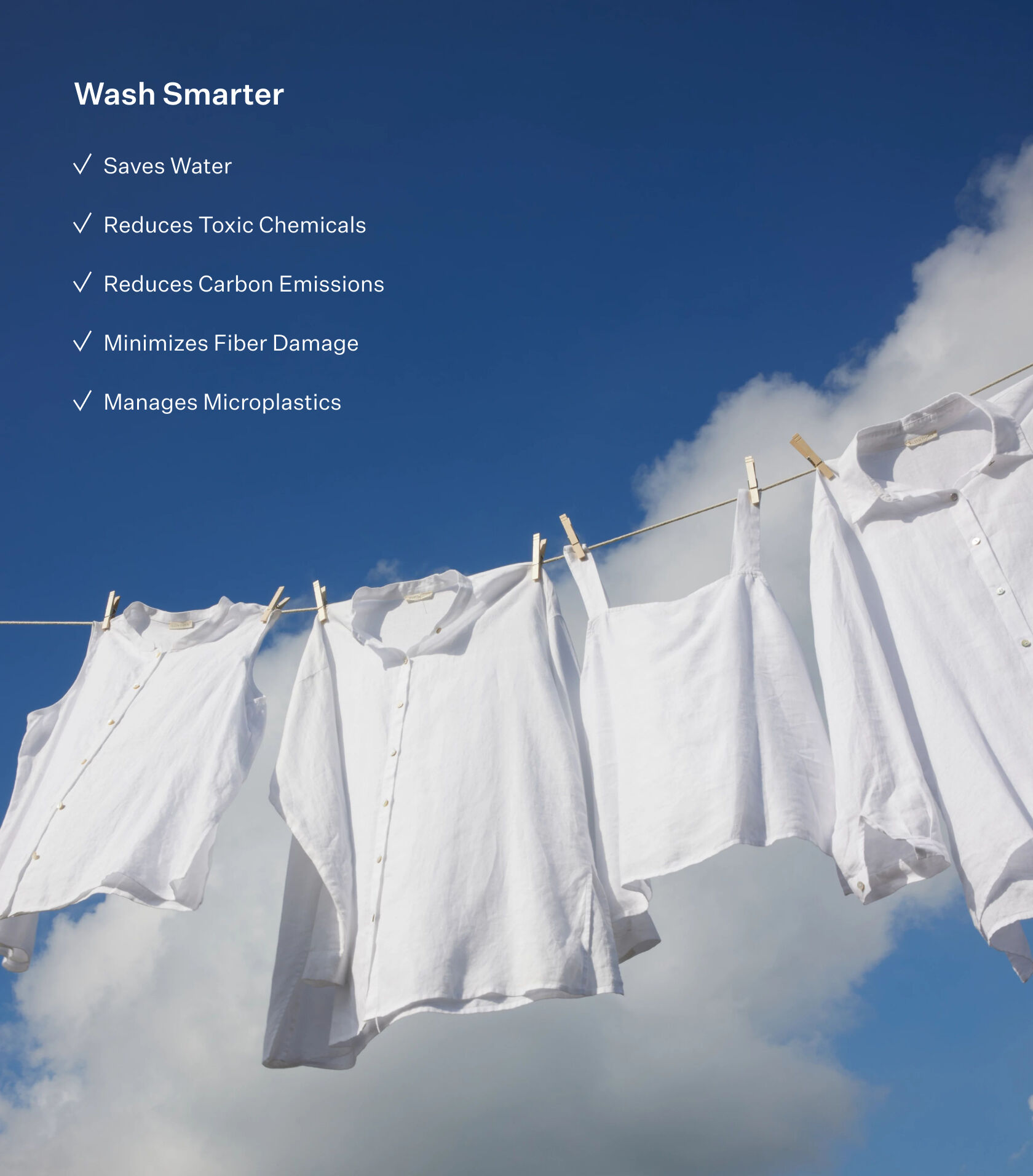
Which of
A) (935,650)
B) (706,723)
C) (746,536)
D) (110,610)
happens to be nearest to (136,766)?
(110,610)

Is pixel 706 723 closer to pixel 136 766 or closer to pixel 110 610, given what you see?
pixel 136 766

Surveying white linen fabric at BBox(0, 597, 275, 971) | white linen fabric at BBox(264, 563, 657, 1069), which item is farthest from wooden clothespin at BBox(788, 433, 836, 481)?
white linen fabric at BBox(0, 597, 275, 971)

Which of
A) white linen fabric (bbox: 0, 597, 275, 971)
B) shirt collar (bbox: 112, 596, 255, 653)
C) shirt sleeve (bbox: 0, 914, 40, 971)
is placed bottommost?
shirt sleeve (bbox: 0, 914, 40, 971)

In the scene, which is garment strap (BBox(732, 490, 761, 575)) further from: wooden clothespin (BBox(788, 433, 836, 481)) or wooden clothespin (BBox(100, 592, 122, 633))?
wooden clothespin (BBox(100, 592, 122, 633))

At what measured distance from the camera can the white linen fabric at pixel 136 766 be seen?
10.6 ft

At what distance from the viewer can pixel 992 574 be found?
287 cm

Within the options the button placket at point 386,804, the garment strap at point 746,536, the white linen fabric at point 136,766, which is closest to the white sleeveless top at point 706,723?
the garment strap at point 746,536

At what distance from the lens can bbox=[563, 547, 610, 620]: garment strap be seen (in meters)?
3.41

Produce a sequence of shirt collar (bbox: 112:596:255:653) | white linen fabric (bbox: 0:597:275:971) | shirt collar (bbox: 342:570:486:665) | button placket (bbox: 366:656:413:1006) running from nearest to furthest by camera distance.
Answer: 1. button placket (bbox: 366:656:413:1006)
2. white linen fabric (bbox: 0:597:275:971)
3. shirt collar (bbox: 342:570:486:665)
4. shirt collar (bbox: 112:596:255:653)

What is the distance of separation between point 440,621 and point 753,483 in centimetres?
119

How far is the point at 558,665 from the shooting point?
3.48 meters

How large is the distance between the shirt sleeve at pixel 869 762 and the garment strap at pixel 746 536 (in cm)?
31

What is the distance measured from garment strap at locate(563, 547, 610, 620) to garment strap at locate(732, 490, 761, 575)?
1.51 feet

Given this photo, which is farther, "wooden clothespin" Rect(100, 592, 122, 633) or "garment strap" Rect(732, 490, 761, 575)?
"wooden clothespin" Rect(100, 592, 122, 633)
